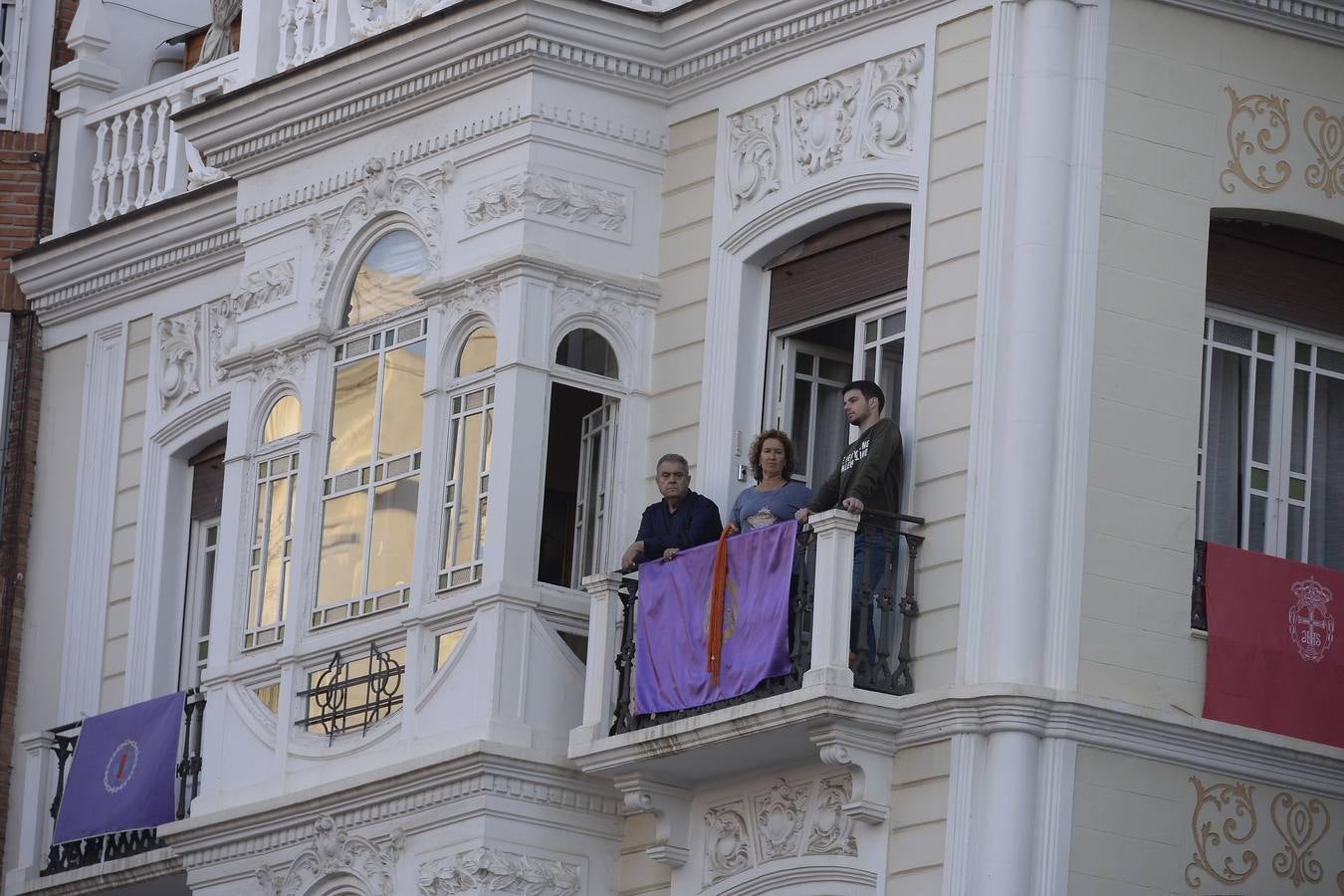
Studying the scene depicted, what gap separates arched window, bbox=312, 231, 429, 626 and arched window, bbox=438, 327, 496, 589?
35 cm

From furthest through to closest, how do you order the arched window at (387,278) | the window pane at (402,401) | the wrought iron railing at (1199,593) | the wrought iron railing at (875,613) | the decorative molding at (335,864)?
the arched window at (387,278), the window pane at (402,401), the decorative molding at (335,864), the wrought iron railing at (1199,593), the wrought iron railing at (875,613)

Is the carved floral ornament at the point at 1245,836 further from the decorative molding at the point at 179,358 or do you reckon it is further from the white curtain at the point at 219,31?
the white curtain at the point at 219,31

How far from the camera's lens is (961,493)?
1931 centimetres

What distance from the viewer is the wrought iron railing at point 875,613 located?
1928 cm

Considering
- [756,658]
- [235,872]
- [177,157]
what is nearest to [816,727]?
[756,658]

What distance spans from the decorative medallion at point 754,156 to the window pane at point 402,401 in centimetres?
236

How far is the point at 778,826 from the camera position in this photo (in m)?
20.0

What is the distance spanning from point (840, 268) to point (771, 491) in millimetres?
1528

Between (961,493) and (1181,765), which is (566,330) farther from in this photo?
(1181,765)

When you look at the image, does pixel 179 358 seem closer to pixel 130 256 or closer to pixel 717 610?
pixel 130 256

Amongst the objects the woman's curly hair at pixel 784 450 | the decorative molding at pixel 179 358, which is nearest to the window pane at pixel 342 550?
the woman's curly hair at pixel 784 450

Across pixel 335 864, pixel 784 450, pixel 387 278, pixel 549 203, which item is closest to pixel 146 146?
pixel 387 278

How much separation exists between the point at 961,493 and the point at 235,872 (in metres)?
6.07

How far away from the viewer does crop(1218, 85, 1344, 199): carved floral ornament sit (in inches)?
794
